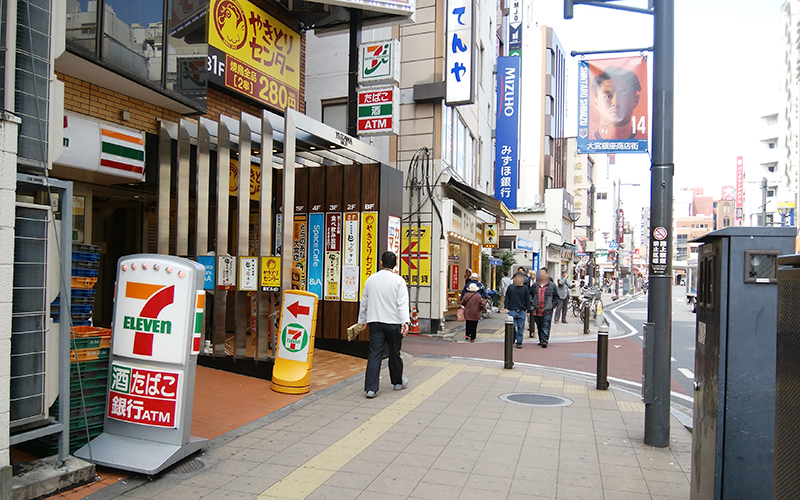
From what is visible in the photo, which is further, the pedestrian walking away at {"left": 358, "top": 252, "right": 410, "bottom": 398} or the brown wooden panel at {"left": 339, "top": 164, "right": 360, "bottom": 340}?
the brown wooden panel at {"left": 339, "top": 164, "right": 360, "bottom": 340}

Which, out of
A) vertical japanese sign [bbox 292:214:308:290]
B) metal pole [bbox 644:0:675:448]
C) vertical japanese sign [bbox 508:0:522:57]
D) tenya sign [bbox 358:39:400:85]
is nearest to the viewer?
metal pole [bbox 644:0:675:448]

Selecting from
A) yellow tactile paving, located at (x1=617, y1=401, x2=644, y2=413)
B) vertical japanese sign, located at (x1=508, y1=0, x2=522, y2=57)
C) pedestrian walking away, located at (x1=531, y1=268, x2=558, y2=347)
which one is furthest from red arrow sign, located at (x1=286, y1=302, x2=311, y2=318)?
vertical japanese sign, located at (x1=508, y1=0, x2=522, y2=57)

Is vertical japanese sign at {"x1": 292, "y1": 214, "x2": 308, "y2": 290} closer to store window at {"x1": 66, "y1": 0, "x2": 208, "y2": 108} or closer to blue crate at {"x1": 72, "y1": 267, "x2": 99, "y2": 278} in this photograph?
store window at {"x1": 66, "y1": 0, "x2": 208, "y2": 108}

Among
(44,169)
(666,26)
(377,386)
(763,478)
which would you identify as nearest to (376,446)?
(377,386)

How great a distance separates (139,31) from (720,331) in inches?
366

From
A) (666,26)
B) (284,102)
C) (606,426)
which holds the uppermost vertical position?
(284,102)

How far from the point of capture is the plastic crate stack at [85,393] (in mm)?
4695

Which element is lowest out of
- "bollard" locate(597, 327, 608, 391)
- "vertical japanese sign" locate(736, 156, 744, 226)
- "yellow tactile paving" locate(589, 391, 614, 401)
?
"yellow tactile paving" locate(589, 391, 614, 401)

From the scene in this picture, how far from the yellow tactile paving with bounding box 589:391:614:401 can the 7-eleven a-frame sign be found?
814 centimetres

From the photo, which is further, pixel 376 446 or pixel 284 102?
pixel 284 102

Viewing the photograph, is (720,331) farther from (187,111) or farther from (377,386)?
(187,111)

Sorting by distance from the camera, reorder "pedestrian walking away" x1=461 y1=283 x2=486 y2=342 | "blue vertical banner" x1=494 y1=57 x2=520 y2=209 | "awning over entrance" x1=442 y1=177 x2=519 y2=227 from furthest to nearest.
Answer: "blue vertical banner" x1=494 y1=57 x2=520 y2=209
"awning over entrance" x1=442 y1=177 x2=519 y2=227
"pedestrian walking away" x1=461 y1=283 x2=486 y2=342

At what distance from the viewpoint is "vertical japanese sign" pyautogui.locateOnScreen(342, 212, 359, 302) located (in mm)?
11266

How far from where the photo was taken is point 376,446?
5516 mm
